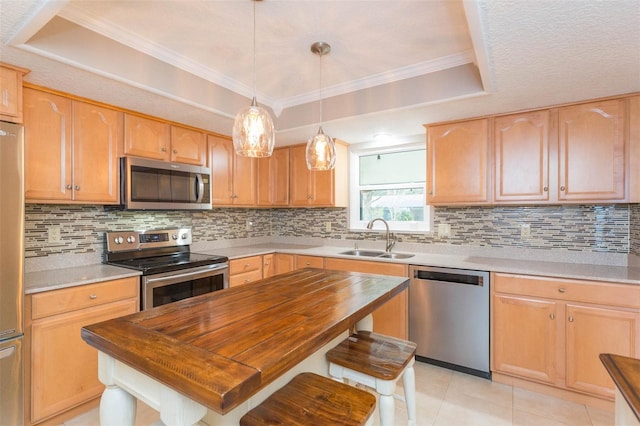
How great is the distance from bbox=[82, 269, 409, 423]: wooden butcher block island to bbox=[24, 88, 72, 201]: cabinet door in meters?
1.42

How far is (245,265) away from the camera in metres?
3.12

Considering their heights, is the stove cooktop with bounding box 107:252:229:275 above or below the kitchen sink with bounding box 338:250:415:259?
above

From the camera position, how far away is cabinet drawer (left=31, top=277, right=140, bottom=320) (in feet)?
5.89

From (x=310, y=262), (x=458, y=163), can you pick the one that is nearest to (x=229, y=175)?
(x=310, y=262)

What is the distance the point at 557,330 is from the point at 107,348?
2.64 metres

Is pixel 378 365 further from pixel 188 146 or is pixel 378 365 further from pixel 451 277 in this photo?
pixel 188 146

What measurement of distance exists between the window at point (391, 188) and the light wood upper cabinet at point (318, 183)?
168mm

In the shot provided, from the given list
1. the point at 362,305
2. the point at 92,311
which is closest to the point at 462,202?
the point at 362,305

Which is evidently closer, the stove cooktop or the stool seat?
the stool seat

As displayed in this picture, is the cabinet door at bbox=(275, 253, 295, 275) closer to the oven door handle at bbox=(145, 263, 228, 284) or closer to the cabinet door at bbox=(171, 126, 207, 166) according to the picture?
the oven door handle at bbox=(145, 263, 228, 284)

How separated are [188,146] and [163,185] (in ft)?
1.59

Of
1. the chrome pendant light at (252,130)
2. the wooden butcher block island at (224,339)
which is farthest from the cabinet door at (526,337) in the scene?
the chrome pendant light at (252,130)

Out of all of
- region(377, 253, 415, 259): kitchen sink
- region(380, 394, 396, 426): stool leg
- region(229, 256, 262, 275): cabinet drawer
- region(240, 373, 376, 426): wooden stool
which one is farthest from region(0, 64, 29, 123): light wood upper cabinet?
region(377, 253, 415, 259): kitchen sink

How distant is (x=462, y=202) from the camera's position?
2715 millimetres
